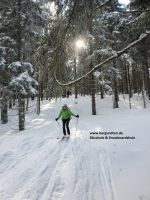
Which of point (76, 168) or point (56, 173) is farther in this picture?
point (76, 168)

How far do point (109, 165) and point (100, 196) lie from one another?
2.94 m

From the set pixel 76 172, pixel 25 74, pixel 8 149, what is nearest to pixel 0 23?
pixel 25 74

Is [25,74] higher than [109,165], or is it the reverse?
[25,74]

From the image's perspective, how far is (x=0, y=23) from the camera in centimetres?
2031

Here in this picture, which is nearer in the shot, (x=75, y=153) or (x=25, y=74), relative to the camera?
(x=75, y=153)

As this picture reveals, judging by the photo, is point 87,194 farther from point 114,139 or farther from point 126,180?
point 114,139

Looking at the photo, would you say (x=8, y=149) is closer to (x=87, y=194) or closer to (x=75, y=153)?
(x=75, y=153)

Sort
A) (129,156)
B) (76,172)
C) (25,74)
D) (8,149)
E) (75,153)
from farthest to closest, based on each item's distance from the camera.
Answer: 1. (25,74)
2. (8,149)
3. (75,153)
4. (129,156)
5. (76,172)

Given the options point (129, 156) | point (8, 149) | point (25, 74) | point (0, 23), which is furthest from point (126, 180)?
point (0, 23)

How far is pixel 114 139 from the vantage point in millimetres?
14750

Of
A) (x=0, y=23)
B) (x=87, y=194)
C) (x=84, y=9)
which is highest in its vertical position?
(x=0, y=23)

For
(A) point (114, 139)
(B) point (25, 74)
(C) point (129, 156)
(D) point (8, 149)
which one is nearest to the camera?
(C) point (129, 156)

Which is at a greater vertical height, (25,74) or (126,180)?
(25,74)

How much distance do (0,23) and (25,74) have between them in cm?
437
